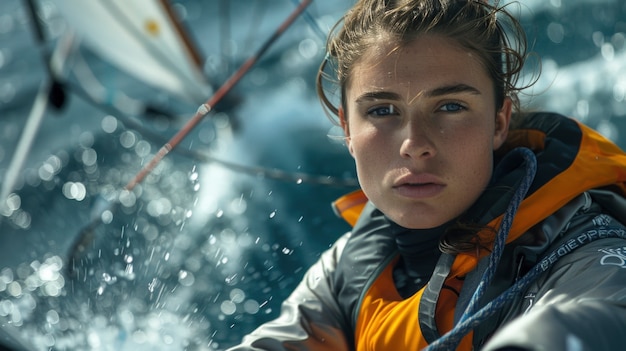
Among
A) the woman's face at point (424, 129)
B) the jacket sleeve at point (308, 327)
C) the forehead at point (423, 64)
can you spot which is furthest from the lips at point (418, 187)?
the jacket sleeve at point (308, 327)

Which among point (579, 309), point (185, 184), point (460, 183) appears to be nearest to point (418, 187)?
point (460, 183)

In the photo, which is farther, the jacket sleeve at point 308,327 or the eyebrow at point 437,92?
the jacket sleeve at point 308,327

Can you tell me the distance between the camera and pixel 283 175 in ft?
8.45

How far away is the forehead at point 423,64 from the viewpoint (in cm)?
97

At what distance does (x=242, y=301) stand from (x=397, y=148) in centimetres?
72

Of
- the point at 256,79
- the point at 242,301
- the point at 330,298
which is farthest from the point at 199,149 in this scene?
Answer: the point at 330,298

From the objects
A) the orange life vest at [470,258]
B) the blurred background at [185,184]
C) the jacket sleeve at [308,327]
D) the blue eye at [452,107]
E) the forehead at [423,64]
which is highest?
the forehead at [423,64]

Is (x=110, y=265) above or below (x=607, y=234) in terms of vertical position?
below

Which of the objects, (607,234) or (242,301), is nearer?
(607,234)

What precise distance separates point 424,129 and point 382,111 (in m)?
0.06

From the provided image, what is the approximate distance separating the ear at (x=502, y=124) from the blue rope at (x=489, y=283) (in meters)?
0.04

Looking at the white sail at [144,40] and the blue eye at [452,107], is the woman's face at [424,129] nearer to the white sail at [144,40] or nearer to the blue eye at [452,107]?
the blue eye at [452,107]

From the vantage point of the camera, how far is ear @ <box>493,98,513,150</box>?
107 centimetres

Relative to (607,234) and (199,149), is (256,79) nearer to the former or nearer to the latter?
(199,149)
